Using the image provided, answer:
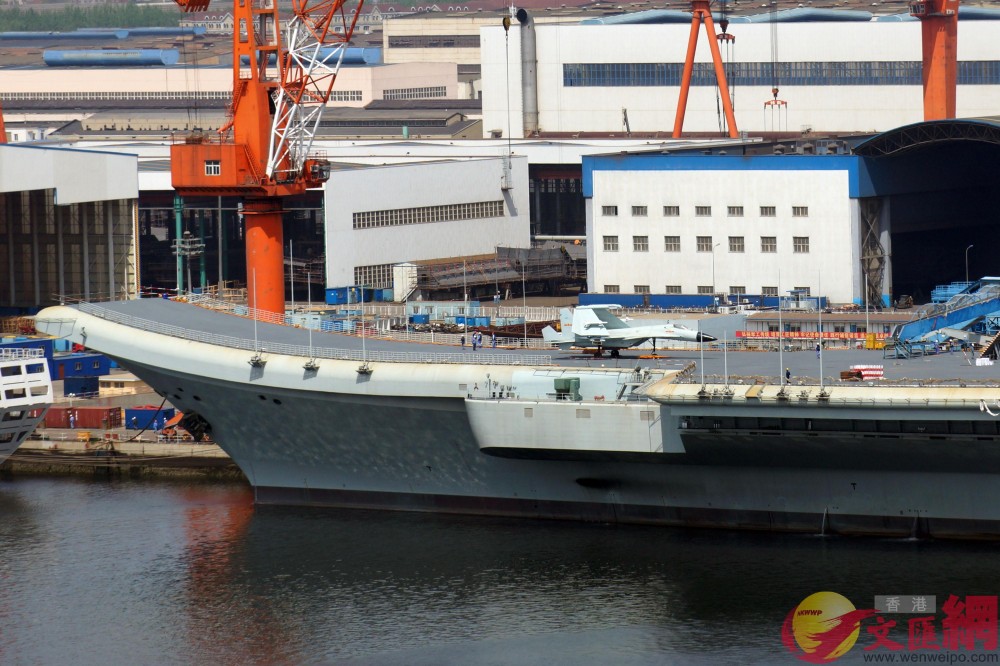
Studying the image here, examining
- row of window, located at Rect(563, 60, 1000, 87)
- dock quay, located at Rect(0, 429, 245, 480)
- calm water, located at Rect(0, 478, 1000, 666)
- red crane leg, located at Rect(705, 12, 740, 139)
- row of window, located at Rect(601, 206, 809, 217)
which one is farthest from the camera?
row of window, located at Rect(563, 60, 1000, 87)

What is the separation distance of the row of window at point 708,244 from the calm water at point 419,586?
29.0 meters

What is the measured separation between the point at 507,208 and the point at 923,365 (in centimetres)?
4202

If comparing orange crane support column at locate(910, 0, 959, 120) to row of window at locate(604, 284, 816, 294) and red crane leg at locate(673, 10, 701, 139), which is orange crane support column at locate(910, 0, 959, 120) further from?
red crane leg at locate(673, 10, 701, 139)

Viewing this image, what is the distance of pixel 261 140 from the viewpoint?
53.8m

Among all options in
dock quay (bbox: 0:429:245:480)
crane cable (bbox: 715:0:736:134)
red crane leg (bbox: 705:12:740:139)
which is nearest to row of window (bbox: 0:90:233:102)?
crane cable (bbox: 715:0:736:134)

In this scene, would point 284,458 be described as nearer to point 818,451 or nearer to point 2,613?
point 2,613

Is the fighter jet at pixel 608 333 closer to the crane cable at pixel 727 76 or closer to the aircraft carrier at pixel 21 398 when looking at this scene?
the aircraft carrier at pixel 21 398

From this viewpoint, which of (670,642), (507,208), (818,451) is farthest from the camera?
(507,208)

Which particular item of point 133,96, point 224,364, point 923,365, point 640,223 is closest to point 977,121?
point 640,223

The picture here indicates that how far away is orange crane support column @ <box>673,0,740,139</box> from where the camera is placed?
88000 mm

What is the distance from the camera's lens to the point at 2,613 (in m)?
40.1

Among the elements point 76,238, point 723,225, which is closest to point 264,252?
point 76,238

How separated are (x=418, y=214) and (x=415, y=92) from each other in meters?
59.7

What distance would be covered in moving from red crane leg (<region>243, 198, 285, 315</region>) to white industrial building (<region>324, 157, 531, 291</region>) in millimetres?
22386
